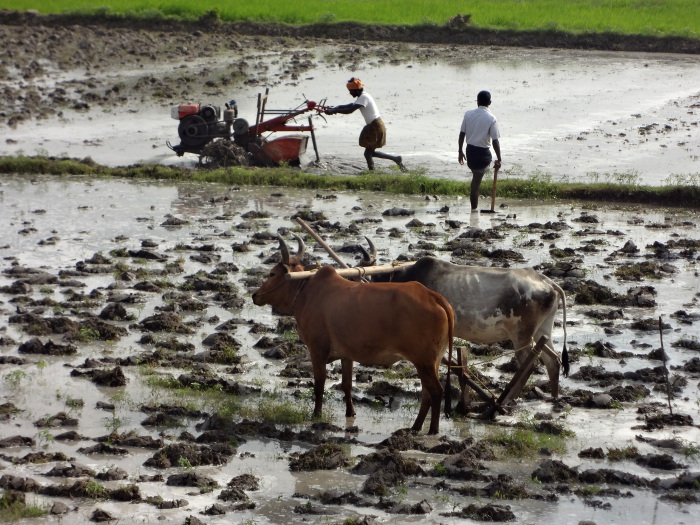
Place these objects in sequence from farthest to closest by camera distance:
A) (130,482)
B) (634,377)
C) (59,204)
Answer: (59,204) < (634,377) < (130,482)

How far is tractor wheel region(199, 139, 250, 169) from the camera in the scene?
1700cm

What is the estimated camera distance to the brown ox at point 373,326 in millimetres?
7129

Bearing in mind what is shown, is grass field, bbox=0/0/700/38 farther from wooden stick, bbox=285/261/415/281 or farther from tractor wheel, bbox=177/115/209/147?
wooden stick, bbox=285/261/415/281

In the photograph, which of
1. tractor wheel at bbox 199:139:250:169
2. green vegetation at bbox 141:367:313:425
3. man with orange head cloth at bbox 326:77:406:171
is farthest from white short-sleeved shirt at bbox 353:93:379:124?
green vegetation at bbox 141:367:313:425

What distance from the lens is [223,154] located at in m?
17.0

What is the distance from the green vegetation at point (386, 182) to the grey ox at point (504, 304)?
7.21m

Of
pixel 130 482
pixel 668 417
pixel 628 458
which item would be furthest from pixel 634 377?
pixel 130 482

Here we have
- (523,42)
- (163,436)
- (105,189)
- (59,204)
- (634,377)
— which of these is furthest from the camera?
(523,42)

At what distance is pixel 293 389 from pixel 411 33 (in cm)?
2378

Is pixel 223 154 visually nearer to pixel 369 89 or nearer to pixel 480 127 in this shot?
pixel 480 127

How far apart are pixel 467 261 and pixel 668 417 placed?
4.29m

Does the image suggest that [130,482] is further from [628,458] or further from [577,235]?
[577,235]

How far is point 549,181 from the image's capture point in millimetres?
15320

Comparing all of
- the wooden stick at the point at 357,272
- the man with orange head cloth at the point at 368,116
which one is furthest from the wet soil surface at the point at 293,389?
the man with orange head cloth at the point at 368,116
